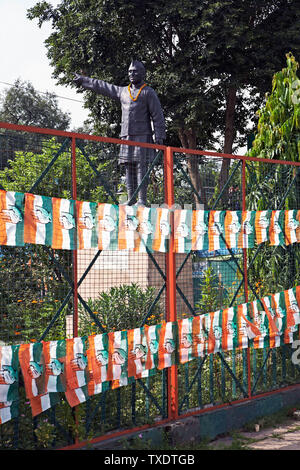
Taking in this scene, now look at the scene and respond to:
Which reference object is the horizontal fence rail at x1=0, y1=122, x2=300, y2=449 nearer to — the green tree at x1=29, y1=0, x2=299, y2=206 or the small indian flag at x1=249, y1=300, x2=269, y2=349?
the small indian flag at x1=249, y1=300, x2=269, y2=349

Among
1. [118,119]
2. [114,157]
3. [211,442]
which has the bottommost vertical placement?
[211,442]

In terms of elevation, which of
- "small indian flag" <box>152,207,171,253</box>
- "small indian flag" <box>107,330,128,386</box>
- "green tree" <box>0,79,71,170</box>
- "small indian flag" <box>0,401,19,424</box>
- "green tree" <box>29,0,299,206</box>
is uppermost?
A: "green tree" <box>0,79,71,170</box>

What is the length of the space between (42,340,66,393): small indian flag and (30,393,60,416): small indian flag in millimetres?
45

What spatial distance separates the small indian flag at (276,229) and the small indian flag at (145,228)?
5.95 ft

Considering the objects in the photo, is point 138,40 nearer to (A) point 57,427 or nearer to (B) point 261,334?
(B) point 261,334

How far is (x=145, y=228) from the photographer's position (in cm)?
496

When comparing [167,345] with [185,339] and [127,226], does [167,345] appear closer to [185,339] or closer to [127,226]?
[185,339]

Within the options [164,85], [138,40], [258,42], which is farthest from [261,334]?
[138,40]

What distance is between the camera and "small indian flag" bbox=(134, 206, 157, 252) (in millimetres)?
4910

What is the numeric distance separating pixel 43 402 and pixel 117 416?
0.82 metres

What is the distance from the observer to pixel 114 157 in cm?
493

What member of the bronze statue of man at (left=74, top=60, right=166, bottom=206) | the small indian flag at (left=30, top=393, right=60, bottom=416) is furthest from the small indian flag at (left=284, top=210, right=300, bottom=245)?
the small indian flag at (left=30, top=393, right=60, bottom=416)

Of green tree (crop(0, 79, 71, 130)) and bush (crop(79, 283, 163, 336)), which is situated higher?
green tree (crop(0, 79, 71, 130))

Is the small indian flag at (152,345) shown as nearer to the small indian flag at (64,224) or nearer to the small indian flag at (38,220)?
the small indian flag at (64,224)
